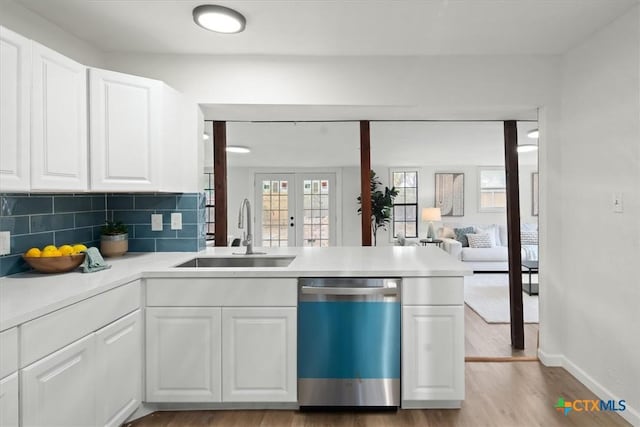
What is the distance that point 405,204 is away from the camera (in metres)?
7.24

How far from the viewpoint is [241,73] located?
2.64 meters

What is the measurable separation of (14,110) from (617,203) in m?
3.01

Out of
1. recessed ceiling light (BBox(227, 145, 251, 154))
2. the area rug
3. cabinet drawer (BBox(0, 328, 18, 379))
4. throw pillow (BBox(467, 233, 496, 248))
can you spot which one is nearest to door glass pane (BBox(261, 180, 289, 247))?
recessed ceiling light (BBox(227, 145, 251, 154))

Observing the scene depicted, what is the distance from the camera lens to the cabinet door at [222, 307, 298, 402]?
205 centimetres

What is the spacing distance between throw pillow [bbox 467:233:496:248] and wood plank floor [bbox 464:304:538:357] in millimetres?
2991

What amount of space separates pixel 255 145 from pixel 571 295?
3.70 metres

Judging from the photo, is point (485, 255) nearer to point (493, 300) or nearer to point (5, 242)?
point (493, 300)

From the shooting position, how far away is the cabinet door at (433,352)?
2.05 m

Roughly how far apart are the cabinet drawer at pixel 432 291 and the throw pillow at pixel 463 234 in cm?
496

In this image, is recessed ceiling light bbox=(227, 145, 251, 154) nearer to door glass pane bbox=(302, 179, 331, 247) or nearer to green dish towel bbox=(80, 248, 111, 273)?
door glass pane bbox=(302, 179, 331, 247)

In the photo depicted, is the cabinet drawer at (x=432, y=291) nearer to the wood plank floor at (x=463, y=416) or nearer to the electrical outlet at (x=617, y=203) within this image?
the wood plank floor at (x=463, y=416)

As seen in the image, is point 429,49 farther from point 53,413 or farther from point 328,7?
point 53,413

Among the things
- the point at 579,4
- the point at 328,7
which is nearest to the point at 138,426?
the point at 328,7

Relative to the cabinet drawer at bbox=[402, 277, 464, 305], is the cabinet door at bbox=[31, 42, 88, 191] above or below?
above
